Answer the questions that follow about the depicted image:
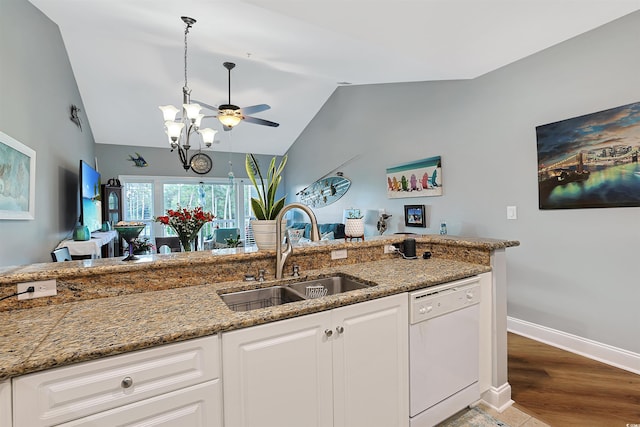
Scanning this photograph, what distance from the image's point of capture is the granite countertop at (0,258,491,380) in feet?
2.79

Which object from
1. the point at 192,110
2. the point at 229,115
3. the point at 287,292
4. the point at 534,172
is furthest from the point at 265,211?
the point at 534,172

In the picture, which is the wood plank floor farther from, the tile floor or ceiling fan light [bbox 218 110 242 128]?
ceiling fan light [bbox 218 110 242 128]

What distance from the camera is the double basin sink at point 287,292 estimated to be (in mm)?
1521

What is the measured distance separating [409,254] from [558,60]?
209 cm

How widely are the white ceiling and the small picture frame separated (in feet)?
5.14

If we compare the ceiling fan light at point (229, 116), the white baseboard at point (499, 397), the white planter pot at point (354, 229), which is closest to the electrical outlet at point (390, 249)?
the white planter pot at point (354, 229)

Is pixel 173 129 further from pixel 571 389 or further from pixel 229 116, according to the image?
pixel 571 389

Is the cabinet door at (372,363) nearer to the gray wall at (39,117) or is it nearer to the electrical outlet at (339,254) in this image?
the electrical outlet at (339,254)

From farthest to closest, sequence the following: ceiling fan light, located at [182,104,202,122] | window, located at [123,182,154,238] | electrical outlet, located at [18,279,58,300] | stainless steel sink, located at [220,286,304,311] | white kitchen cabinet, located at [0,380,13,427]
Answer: window, located at [123,182,154,238] → ceiling fan light, located at [182,104,202,122] → stainless steel sink, located at [220,286,304,311] → electrical outlet, located at [18,279,58,300] → white kitchen cabinet, located at [0,380,13,427]

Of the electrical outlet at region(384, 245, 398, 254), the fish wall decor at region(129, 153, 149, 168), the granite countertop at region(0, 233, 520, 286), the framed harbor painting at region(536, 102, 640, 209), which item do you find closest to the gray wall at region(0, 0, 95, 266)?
the granite countertop at region(0, 233, 520, 286)

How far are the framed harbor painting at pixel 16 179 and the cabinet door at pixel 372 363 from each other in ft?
7.98

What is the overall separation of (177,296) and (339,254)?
101cm

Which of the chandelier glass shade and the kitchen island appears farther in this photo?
the chandelier glass shade

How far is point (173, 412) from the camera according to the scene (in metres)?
0.98
